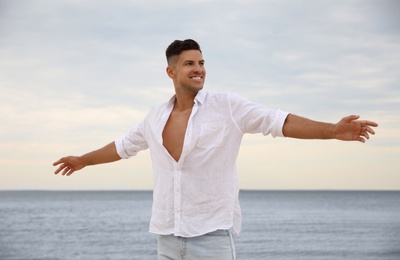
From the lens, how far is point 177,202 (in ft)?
12.4

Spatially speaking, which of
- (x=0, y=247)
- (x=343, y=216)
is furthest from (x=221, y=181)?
(x=343, y=216)

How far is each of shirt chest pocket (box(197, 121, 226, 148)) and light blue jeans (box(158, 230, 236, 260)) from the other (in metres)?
0.50

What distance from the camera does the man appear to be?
374 centimetres

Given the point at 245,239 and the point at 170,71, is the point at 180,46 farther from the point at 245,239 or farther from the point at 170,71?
the point at 245,239

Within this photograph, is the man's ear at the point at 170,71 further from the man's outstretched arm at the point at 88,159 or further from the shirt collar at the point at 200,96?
the man's outstretched arm at the point at 88,159

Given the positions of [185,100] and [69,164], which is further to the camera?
[69,164]

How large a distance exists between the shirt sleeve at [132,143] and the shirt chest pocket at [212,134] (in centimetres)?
63

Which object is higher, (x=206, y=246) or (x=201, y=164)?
(x=201, y=164)

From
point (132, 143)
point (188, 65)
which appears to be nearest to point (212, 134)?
point (188, 65)

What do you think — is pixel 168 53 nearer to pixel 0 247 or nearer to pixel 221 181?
pixel 221 181

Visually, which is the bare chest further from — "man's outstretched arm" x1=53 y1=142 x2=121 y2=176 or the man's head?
"man's outstretched arm" x1=53 y1=142 x2=121 y2=176

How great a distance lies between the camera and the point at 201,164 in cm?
377

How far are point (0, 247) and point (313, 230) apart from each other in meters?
23.6

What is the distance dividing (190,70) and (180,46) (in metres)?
0.17
